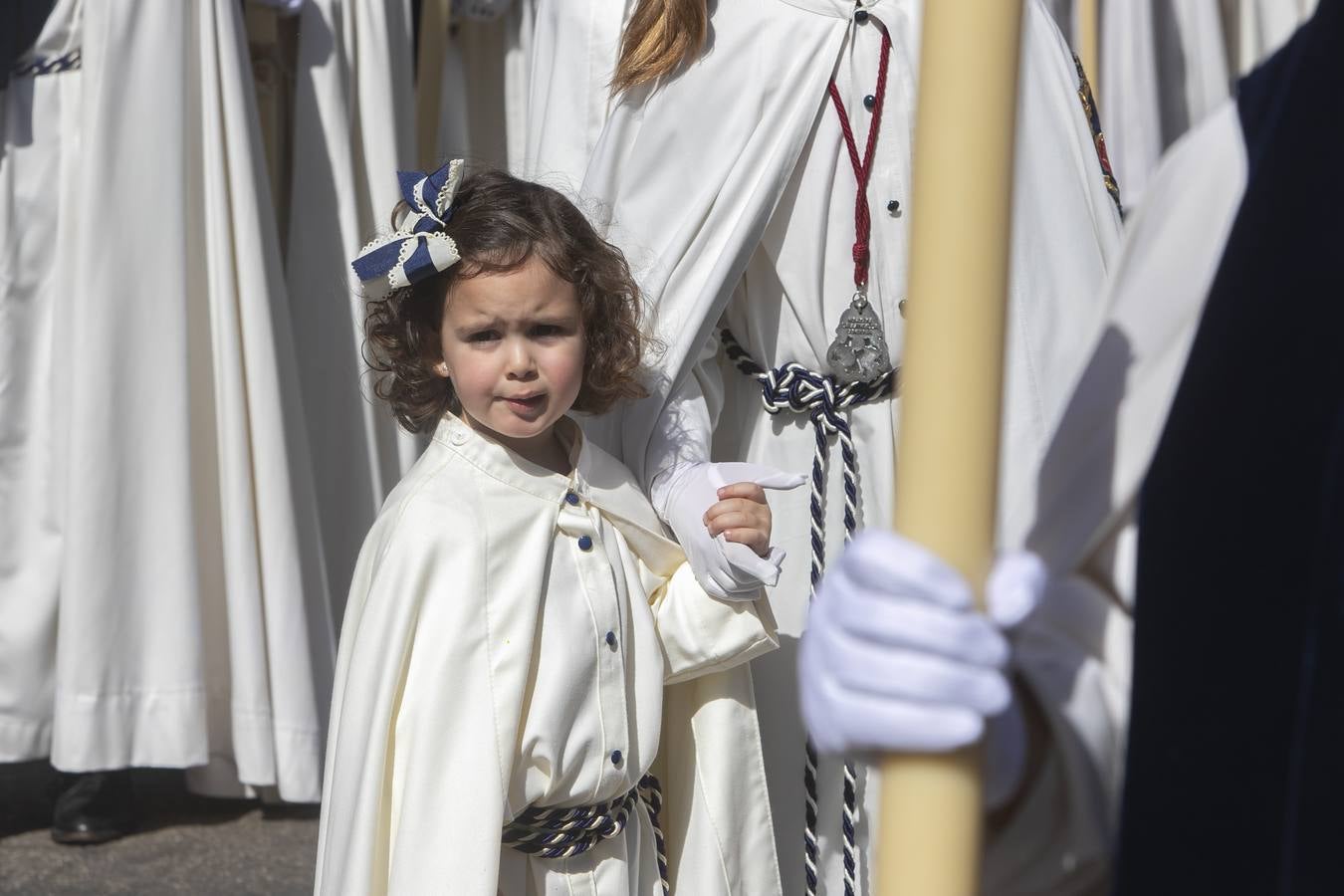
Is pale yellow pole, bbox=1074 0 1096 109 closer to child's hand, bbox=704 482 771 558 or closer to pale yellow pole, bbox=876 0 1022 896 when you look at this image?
child's hand, bbox=704 482 771 558

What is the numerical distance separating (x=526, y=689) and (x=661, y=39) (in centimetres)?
89

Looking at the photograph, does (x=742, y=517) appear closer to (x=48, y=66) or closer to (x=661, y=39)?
(x=661, y=39)

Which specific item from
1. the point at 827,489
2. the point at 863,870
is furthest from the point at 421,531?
the point at 863,870

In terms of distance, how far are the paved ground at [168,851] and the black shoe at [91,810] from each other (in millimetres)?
25

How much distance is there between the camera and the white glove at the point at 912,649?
1.04 m

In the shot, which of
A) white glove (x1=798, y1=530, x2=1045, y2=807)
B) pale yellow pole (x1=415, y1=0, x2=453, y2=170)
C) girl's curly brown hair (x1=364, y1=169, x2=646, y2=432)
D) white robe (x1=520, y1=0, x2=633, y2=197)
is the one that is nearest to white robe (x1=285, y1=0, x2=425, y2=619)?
pale yellow pole (x1=415, y1=0, x2=453, y2=170)

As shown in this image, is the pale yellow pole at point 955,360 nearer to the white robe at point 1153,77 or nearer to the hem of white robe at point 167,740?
the hem of white robe at point 167,740

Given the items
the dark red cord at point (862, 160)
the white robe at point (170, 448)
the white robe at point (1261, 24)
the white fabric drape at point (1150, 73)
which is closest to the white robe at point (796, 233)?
the dark red cord at point (862, 160)

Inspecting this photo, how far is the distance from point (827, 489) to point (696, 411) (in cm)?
22

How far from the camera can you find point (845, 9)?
A: 7.84ft

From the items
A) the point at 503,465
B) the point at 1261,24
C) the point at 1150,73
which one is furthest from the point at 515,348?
the point at 1261,24

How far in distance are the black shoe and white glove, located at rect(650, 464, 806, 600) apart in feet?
6.01

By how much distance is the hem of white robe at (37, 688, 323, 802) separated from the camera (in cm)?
343

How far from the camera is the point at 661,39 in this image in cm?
235
